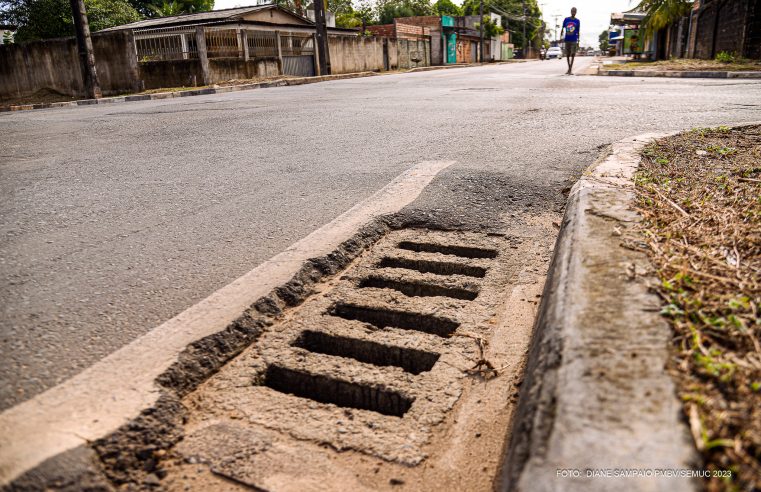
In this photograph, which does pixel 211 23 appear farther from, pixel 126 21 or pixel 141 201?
pixel 141 201

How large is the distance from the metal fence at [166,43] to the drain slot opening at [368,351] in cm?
2426

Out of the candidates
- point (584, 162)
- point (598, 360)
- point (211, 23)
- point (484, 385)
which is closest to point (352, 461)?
point (484, 385)

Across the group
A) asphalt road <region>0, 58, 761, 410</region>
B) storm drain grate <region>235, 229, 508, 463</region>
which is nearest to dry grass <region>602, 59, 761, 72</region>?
asphalt road <region>0, 58, 761, 410</region>

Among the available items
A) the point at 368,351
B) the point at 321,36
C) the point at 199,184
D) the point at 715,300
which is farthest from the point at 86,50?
the point at 715,300

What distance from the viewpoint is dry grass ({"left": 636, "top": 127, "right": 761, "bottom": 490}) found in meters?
0.98

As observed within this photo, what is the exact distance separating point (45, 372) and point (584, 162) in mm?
3719

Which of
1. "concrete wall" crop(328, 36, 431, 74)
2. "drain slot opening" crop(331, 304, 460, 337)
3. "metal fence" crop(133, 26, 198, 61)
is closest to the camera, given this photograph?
"drain slot opening" crop(331, 304, 460, 337)

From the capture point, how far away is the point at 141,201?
3.57m

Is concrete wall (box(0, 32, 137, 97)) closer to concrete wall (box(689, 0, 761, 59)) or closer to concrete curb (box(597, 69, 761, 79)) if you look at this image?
concrete curb (box(597, 69, 761, 79))

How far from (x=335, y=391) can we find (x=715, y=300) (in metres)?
1.16

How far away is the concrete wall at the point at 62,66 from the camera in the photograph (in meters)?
19.5

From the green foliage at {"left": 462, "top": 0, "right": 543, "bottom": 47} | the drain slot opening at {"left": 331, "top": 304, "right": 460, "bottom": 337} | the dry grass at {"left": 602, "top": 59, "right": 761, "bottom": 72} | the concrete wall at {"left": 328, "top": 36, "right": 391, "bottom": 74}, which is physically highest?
the green foliage at {"left": 462, "top": 0, "right": 543, "bottom": 47}

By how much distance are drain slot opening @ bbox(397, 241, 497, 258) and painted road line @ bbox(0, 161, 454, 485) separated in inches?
23.2

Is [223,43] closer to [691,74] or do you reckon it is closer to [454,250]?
[691,74]
